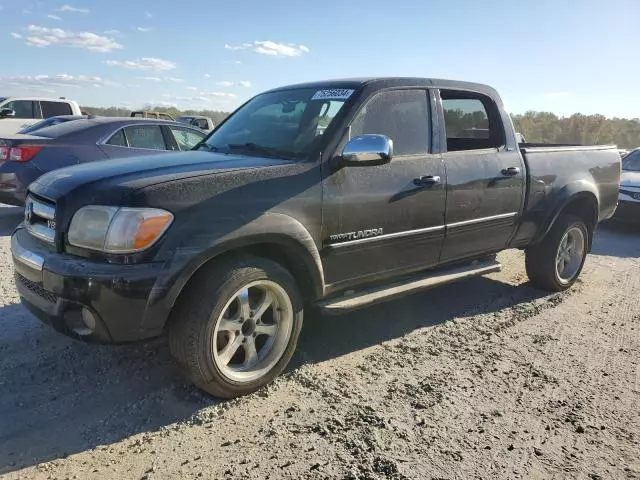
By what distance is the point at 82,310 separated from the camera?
2.91 metres

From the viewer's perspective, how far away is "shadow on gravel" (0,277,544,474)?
2832mm

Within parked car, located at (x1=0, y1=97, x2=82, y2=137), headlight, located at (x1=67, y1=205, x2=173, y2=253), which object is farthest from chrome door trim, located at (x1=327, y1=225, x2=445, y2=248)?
parked car, located at (x1=0, y1=97, x2=82, y2=137)

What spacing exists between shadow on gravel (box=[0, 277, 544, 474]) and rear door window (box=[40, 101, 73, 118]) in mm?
13459

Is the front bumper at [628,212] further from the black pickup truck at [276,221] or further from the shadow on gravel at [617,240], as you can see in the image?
the black pickup truck at [276,221]

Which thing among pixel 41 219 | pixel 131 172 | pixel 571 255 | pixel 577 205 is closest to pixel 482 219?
pixel 577 205

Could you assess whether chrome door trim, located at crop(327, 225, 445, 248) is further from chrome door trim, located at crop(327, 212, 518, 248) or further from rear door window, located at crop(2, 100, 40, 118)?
rear door window, located at crop(2, 100, 40, 118)

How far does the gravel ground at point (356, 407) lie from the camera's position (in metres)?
2.67

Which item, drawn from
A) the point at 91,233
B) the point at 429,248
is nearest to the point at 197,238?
the point at 91,233

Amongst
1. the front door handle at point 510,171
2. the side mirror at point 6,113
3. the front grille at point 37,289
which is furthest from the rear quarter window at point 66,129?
the side mirror at point 6,113

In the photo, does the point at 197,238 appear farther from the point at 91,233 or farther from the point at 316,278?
the point at 316,278

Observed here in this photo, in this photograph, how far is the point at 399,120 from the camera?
13.5 feet

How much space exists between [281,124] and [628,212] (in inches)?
320

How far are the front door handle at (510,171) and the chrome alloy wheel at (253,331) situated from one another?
2455mm

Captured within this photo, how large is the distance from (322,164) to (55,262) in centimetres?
169
